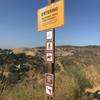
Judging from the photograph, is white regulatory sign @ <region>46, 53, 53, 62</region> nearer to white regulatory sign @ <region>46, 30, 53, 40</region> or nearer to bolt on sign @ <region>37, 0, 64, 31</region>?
white regulatory sign @ <region>46, 30, 53, 40</region>

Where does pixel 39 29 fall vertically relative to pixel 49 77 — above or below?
above

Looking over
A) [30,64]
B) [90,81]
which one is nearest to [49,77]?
[90,81]

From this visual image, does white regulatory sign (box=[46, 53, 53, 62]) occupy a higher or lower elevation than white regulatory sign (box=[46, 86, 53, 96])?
higher

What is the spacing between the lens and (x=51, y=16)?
7473mm

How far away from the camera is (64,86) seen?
10695 mm

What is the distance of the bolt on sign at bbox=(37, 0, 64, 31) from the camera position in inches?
283

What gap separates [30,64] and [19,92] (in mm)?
5838

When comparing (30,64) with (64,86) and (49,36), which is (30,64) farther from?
(49,36)

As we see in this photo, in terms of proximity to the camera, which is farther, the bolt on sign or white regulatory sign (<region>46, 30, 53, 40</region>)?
white regulatory sign (<region>46, 30, 53, 40</region>)

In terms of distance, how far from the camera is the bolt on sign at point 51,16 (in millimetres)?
7180

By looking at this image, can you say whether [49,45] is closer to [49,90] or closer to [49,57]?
[49,57]

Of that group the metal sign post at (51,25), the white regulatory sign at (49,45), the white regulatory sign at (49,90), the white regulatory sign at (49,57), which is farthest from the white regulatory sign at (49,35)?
the white regulatory sign at (49,90)

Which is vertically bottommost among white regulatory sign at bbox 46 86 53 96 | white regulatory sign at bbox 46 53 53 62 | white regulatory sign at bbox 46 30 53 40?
white regulatory sign at bbox 46 86 53 96

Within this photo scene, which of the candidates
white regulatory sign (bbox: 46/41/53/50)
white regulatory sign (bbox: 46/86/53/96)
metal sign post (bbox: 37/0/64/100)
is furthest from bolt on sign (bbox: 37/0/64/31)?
white regulatory sign (bbox: 46/86/53/96)
